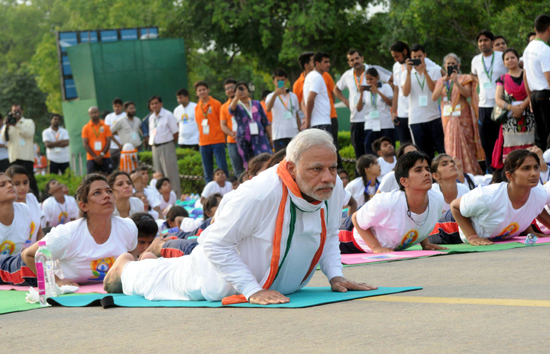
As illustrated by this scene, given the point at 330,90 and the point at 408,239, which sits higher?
the point at 330,90

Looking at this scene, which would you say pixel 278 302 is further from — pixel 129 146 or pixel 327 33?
pixel 327 33

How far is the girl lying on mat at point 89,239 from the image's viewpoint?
666cm

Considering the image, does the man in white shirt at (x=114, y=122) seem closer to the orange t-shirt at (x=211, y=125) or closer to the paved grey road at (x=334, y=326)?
the orange t-shirt at (x=211, y=125)

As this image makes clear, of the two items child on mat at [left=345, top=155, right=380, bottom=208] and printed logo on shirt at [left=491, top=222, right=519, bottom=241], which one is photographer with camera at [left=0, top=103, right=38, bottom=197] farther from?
printed logo on shirt at [left=491, top=222, right=519, bottom=241]

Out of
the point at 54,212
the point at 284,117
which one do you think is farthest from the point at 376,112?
the point at 54,212

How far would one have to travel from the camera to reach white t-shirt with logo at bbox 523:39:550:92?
9938 millimetres

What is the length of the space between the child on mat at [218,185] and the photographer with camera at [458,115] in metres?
4.06

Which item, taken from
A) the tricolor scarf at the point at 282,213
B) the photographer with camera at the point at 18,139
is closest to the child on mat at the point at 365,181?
the tricolor scarf at the point at 282,213

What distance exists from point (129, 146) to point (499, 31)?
8571 millimetres

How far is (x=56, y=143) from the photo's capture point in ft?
62.8

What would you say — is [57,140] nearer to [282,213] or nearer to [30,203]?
[30,203]

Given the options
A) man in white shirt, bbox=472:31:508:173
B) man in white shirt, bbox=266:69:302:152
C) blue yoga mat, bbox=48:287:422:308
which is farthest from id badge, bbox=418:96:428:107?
blue yoga mat, bbox=48:287:422:308

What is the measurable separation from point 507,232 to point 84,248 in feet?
14.0

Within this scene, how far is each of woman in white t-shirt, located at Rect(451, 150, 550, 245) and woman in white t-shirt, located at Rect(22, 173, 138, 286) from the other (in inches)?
135
